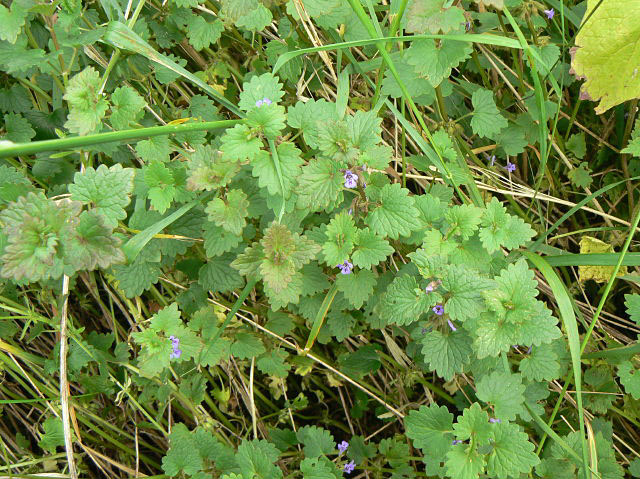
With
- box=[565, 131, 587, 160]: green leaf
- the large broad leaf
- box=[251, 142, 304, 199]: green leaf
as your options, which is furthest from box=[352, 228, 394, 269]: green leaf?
box=[565, 131, 587, 160]: green leaf

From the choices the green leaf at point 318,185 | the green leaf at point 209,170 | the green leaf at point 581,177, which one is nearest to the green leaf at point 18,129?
the green leaf at point 209,170

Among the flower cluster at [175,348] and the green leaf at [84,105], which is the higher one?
the green leaf at [84,105]

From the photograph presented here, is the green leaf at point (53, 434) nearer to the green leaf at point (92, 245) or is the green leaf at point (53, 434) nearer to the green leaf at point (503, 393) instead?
the green leaf at point (92, 245)

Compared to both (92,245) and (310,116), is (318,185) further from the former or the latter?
(92,245)

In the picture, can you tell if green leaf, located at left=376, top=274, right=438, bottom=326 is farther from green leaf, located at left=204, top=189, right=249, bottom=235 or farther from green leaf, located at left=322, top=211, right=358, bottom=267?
green leaf, located at left=204, top=189, right=249, bottom=235

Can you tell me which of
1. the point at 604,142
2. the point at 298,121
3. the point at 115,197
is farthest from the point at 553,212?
the point at 115,197

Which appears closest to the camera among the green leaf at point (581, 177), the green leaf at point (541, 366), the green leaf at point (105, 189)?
the green leaf at point (105, 189)
